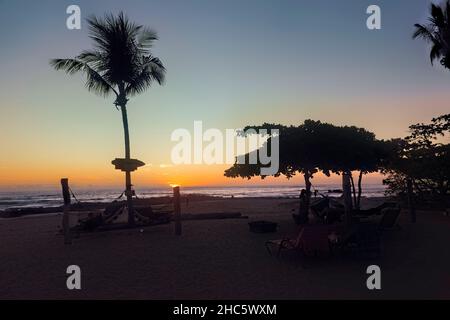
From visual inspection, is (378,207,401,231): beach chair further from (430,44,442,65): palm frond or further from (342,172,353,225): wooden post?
(430,44,442,65): palm frond

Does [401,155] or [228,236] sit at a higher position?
[401,155]

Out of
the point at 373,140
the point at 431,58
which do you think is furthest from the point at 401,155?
the point at 373,140

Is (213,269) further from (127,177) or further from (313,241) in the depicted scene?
(127,177)

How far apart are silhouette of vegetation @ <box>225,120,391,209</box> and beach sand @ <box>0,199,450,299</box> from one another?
3044 millimetres

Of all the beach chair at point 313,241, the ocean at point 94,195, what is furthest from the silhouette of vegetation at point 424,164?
the ocean at point 94,195

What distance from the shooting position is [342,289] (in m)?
7.98

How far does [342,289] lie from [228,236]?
263 inches

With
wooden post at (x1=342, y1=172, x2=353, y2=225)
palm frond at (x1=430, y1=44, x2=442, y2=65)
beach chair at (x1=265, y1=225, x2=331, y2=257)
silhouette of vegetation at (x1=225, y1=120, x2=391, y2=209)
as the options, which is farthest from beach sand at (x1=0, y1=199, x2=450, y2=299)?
palm frond at (x1=430, y1=44, x2=442, y2=65)

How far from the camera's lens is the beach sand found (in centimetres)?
791

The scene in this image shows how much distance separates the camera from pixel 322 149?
15.6 m

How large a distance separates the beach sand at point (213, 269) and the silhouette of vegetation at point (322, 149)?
9.99 feet
